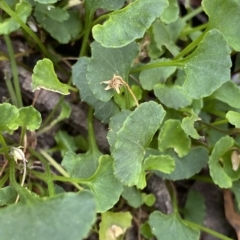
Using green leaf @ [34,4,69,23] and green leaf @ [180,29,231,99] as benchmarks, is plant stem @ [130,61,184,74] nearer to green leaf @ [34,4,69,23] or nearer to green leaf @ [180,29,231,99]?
green leaf @ [180,29,231,99]

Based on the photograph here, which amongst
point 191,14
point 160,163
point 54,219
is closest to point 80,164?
point 160,163

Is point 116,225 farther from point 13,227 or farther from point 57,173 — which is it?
point 13,227

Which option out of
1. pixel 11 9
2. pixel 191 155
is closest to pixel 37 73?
pixel 11 9

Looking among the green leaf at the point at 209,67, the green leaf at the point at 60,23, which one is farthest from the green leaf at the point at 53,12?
the green leaf at the point at 209,67

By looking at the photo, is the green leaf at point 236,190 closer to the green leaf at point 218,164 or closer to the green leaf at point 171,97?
the green leaf at point 218,164

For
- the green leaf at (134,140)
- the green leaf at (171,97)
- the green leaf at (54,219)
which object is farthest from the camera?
the green leaf at (171,97)

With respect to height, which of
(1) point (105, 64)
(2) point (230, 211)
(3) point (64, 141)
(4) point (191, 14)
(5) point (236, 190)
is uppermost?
(1) point (105, 64)

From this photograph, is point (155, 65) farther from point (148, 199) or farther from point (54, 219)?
point (54, 219)
